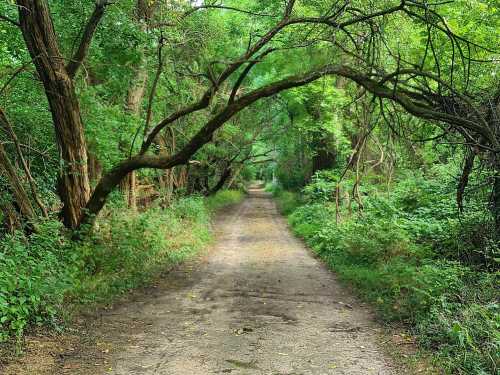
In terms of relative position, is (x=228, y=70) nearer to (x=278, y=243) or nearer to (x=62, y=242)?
(x=62, y=242)

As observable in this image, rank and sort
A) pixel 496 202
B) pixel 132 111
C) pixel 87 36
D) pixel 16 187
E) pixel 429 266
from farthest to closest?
pixel 132 111, pixel 87 36, pixel 496 202, pixel 16 187, pixel 429 266

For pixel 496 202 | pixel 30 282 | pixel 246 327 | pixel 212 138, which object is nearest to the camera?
pixel 30 282

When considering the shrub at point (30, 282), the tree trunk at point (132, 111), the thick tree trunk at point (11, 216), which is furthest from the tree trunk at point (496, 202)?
the tree trunk at point (132, 111)

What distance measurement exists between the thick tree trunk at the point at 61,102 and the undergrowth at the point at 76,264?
83cm

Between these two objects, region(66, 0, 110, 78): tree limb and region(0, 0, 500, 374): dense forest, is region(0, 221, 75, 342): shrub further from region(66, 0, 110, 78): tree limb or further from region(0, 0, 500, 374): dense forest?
region(66, 0, 110, 78): tree limb

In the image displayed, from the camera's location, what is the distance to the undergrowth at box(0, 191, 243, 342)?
5.59 metres

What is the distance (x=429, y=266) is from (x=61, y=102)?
741 cm

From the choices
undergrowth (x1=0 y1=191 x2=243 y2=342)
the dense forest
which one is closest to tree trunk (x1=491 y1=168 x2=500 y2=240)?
the dense forest

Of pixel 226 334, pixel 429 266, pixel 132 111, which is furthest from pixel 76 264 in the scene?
pixel 132 111

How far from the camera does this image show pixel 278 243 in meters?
16.4

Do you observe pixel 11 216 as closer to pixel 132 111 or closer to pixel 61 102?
pixel 61 102

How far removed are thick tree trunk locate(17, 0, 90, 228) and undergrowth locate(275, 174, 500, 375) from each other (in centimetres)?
611

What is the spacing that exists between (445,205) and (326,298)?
18.4 ft

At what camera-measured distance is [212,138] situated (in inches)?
Result: 412
